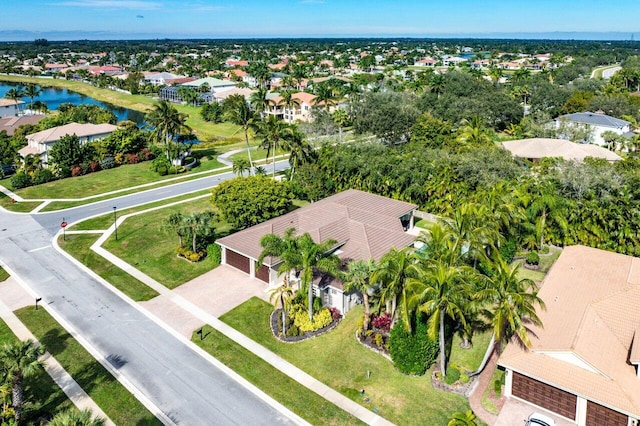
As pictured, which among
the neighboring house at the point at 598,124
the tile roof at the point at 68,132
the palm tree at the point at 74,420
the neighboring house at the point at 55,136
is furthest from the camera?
the neighboring house at the point at 598,124

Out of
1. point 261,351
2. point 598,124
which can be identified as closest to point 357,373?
Result: point 261,351

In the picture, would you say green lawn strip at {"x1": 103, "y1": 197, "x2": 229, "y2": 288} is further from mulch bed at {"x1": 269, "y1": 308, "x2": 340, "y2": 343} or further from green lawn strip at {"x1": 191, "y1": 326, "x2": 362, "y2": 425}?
mulch bed at {"x1": 269, "y1": 308, "x2": 340, "y2": 343}

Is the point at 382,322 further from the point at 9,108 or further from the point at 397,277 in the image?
the point at 9,108

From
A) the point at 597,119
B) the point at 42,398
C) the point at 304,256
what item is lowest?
the point at 42,398

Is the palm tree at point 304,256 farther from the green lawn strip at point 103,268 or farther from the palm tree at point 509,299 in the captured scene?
the green lawn strip at point 103,268

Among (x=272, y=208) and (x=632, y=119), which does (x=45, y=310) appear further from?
Result: (x=632, y=119)

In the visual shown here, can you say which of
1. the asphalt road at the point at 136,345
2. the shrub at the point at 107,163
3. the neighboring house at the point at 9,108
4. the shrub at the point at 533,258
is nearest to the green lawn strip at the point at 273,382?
the asphalt road at the point at 136,345

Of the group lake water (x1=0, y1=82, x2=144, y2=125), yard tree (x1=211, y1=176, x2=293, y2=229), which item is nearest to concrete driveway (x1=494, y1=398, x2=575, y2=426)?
yard tree (x1=211, y1=176, x2=293, y2=229)
